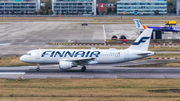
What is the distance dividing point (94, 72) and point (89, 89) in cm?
1112

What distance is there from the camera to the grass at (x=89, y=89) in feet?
92.6

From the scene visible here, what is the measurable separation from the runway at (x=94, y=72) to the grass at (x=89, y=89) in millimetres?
2866

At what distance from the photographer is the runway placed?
40.0 m

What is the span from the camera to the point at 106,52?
42906 mm

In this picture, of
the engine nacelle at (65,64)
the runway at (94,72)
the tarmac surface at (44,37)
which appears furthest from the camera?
the tarmac surface at (44,37)

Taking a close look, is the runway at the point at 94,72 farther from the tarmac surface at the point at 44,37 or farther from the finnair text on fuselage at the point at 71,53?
the tarmac surface at the point at 44,37

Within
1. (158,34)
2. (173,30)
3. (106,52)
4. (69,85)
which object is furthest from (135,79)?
(173,30)

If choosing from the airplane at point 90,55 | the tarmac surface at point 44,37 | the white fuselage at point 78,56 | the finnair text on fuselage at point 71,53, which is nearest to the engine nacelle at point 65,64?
the airplane at point 90,55

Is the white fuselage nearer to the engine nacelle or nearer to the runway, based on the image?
the engine nacelle

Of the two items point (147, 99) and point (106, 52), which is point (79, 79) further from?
point (147, 99)

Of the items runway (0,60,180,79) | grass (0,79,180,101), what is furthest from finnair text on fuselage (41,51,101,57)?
grass (0,79,180,101)

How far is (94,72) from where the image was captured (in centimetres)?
4300

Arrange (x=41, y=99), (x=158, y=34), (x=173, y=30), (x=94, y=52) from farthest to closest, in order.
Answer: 1. (x=173, y=30)
2. (x=158, y=34)
3. (x=94, y=52)
4. (x=41, y=99)

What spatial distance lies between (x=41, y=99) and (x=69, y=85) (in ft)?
23.2
